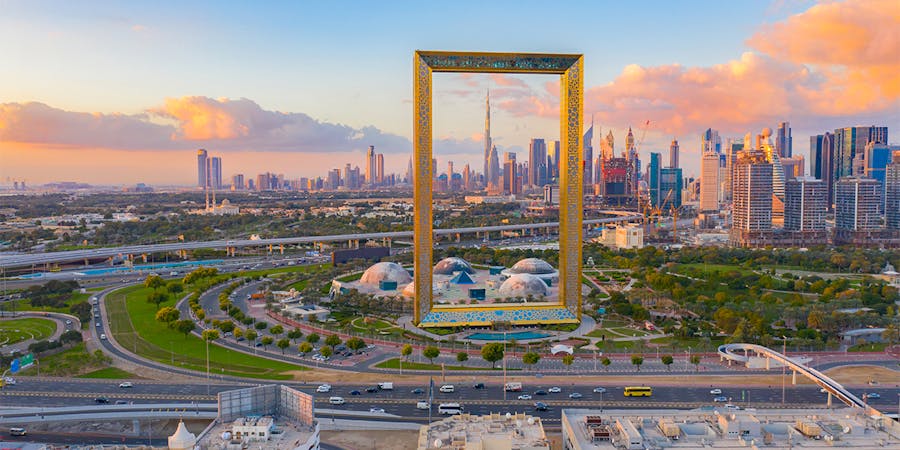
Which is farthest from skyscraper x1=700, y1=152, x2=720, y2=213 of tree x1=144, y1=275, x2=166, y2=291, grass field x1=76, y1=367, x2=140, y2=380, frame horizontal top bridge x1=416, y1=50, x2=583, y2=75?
grass field x1=76, y1=367, x2=140, y2=380

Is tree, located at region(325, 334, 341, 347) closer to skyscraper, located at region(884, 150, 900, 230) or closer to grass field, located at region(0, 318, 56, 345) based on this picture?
grass field, located at region(0, 318, 56, 345)

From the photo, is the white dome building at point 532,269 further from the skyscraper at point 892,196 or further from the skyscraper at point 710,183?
the skyscraper at point 710,183

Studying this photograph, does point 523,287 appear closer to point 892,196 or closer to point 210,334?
point 210,334

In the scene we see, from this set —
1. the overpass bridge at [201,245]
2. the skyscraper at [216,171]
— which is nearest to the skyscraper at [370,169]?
the skyscraper at [216,171]

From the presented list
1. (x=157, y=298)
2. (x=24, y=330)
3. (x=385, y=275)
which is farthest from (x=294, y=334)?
(x=24, y=330)

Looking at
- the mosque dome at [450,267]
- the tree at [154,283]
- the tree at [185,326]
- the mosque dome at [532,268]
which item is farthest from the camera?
the mosque dome at [450,267]

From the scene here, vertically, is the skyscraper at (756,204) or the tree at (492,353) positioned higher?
the skyscraper at (756,204)
